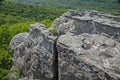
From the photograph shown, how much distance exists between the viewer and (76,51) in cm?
2480

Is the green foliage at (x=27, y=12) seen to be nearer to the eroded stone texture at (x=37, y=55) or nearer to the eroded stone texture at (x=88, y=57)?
the eroded stone texture at (x=37, y=55)

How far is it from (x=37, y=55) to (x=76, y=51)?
23.0ft

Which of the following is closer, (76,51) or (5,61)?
(76,51)

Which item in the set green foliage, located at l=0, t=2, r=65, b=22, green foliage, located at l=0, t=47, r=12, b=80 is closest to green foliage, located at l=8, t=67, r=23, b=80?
green foliage, located at l=0, t=47, r=12, b=80

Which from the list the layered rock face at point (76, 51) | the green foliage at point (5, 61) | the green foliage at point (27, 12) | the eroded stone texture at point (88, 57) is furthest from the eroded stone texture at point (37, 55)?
the green foliage at point (27, 12)

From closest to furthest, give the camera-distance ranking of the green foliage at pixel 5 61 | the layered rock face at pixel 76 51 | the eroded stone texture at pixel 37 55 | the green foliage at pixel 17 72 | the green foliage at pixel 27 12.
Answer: the layered rock face at pixel 76 51 → the eroded stone texture at pixel 37 55 → the green foliage at pixel 17 72 → the green foliage at pixel 5 61 → the green foliage at pixel 27 12

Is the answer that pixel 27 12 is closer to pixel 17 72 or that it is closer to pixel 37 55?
pixel 17 72

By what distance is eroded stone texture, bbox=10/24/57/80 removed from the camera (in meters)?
28.7

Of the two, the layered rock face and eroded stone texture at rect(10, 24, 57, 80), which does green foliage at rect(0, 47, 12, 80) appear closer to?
eroded stone texture at rect(10, 24, 57, 80)

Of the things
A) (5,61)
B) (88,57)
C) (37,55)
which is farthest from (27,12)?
(88,57)

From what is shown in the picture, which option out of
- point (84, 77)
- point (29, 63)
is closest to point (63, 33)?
point (29, 63)

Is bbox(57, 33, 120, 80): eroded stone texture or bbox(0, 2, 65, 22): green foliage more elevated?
bbox(57, 33, 120, 80): eroded stone texture

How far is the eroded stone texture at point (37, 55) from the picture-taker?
28.7m

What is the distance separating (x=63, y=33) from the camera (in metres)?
30.5
